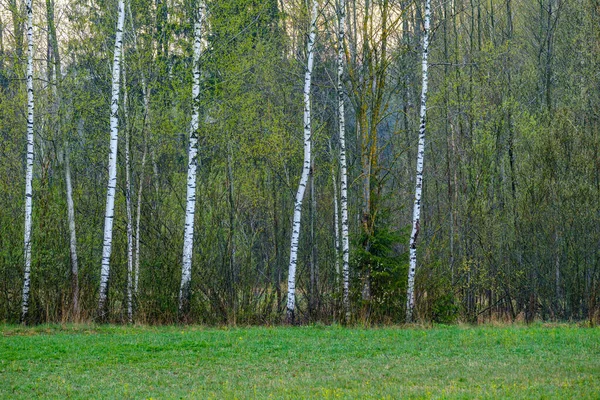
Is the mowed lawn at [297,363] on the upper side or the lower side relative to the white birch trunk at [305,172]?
lower

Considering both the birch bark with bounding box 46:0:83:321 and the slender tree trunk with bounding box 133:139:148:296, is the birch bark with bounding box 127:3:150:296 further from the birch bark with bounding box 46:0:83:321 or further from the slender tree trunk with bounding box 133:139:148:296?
the birch bark with bounding box 46:0:83:321

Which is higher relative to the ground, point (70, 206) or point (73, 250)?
point (70, 206)

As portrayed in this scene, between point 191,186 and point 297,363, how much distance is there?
6514mm

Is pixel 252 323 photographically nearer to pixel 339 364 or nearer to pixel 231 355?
pixel 231 355

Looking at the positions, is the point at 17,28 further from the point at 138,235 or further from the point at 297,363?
the point at 297,363

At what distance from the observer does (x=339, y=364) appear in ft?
37.4

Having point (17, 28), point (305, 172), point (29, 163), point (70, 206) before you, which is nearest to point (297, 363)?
point (305, 172)

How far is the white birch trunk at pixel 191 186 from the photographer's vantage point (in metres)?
16.8

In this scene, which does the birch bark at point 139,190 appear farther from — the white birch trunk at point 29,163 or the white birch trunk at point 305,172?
the white birch trunk at point 305,172

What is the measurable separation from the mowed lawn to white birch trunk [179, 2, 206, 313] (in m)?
1.60

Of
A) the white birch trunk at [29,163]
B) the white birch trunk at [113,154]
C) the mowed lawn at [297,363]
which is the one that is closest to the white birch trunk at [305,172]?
the mowed lawn at [297,363]

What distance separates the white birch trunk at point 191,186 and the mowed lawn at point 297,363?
1605 mm

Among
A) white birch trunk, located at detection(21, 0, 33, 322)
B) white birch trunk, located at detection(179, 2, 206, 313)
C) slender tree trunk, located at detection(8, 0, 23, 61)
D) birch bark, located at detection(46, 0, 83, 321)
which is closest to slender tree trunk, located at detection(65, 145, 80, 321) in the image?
birch bark, located at detection(46, 0, 83, 321)

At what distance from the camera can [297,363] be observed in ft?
38.0
